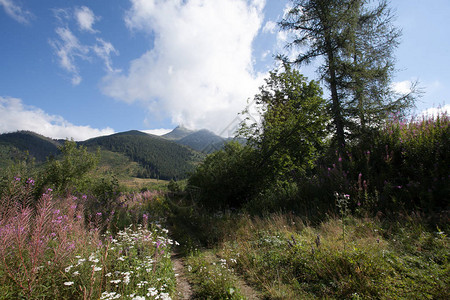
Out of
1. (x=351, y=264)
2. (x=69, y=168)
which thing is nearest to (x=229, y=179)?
(x=351, y=264)

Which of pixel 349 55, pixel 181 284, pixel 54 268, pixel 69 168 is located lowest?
pixel 181 284

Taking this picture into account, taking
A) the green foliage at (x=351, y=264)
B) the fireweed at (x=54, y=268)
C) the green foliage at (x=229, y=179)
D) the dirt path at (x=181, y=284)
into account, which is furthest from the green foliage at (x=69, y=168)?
the green foliage at (x=351, y=264)

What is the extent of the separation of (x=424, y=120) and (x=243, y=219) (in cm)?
727

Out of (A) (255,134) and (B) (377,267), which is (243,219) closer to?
(B) (377,267)

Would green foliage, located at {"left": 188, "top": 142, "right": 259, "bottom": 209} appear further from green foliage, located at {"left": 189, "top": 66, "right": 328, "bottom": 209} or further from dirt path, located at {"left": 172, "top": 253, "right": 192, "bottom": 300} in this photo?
dirt path, located at {"left": 172, "top": 253, "right": 192, "bottom": 300}

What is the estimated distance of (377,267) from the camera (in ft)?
9.48

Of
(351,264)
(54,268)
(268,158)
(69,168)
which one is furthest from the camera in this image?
(69,168)

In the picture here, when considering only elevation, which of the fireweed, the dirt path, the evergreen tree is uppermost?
the evergreen tree

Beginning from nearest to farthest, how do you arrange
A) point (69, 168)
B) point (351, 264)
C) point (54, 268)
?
point (54, 268) → point (351, 264) → point (69, 168)

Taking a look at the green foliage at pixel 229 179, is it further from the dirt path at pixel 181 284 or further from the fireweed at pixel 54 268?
the fireweed at pixel 54 268

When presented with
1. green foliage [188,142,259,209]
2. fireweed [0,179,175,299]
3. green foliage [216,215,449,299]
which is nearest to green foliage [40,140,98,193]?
green foliage [188,142,259,209]

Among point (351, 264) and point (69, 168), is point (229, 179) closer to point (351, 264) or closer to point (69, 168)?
point (351, 264)

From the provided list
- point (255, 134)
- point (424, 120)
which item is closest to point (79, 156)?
point (255, 134)

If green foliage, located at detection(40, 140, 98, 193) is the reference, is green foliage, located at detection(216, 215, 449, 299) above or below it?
below
